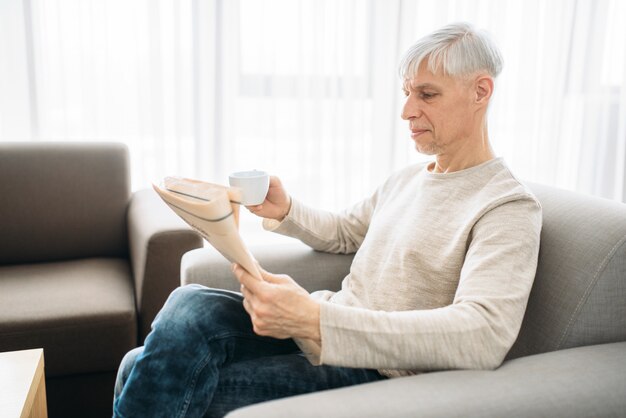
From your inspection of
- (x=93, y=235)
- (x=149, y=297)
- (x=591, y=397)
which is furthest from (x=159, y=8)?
(x=591, y=397)

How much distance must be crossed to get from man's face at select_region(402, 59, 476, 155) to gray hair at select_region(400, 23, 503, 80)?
0.07ft

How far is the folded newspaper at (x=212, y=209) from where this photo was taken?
86 centimetres

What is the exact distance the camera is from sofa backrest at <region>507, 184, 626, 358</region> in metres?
0.99

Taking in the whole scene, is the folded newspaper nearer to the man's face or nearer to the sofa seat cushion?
the man's face

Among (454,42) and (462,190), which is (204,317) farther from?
(454,42)

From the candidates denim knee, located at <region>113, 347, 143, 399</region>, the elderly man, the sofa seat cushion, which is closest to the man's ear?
the elderly man

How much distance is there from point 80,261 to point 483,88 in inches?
61.7

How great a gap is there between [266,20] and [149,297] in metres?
1.55

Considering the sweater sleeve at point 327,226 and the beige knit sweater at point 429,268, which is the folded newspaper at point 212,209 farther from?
the sweater sleeve at point 327,226

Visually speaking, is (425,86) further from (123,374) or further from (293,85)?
(293,85)

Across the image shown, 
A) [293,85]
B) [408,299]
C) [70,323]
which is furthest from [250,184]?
[293,85]

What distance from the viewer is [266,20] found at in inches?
105

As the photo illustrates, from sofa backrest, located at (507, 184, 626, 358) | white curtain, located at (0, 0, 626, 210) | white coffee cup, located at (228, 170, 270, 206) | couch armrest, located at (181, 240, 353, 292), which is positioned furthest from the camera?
white curtain, located at (0, 0, 626, 210)

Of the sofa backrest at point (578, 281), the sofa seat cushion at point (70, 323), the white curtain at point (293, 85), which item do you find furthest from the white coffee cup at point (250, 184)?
the white curtain at point (293, 85)
